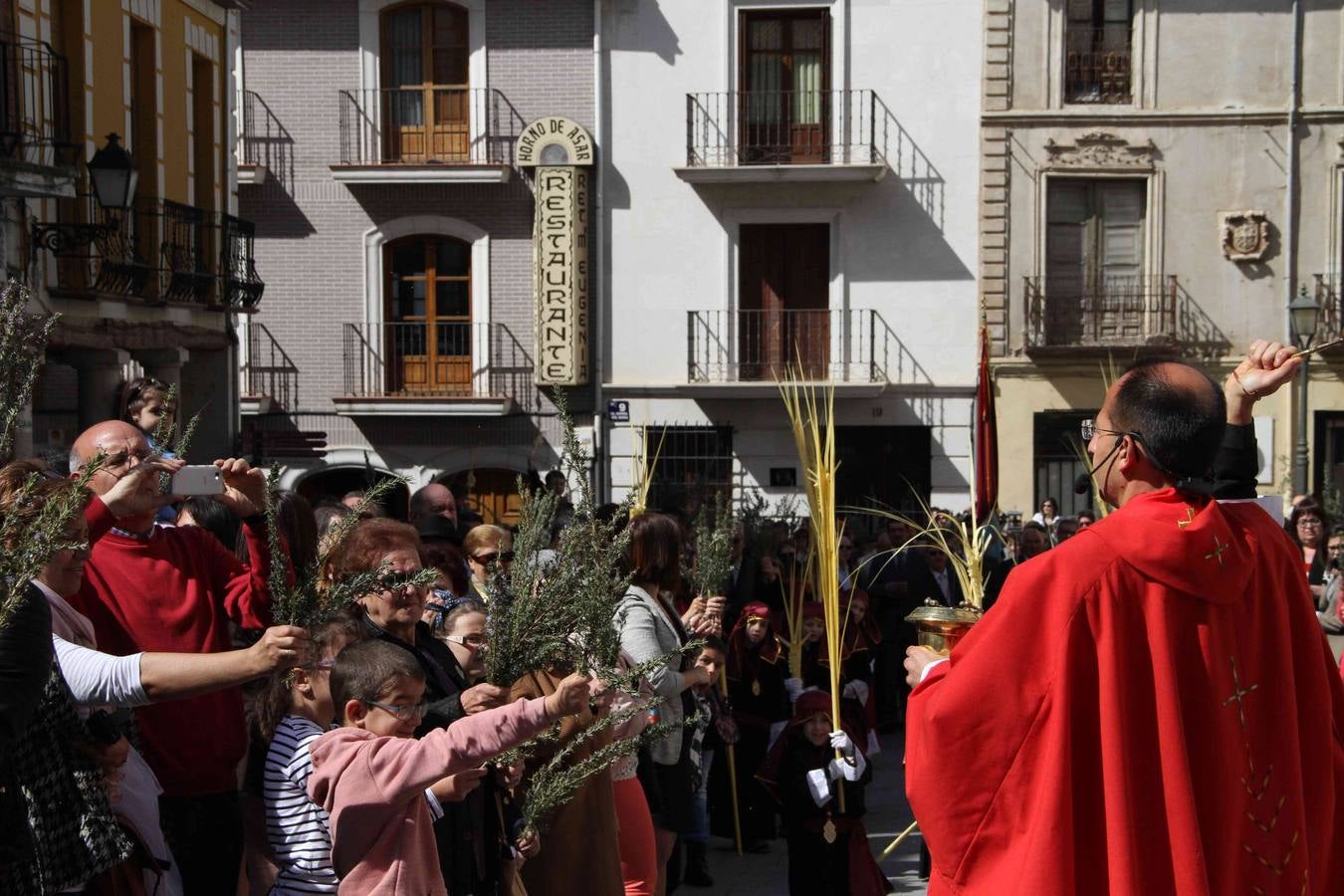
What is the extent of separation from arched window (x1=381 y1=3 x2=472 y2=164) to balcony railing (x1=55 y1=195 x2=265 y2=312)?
424 centimetres

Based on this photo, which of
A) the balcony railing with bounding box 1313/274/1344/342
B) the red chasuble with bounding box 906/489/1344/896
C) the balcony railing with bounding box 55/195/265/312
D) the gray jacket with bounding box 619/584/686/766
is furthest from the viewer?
the balcony railing with bounding box 1313/274/1344/342

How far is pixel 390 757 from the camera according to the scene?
11.9ft

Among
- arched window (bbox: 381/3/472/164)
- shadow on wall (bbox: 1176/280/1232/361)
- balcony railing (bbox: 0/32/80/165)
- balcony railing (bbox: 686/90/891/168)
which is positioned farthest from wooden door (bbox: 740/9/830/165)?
balcony railing (bbox: 0/32/80/165)

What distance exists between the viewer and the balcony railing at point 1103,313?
20.0 meters

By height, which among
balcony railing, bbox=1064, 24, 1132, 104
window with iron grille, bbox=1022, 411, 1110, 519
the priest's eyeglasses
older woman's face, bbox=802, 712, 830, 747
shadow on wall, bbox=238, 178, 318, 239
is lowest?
older woman's face, bbox=802, 712, 830, 747

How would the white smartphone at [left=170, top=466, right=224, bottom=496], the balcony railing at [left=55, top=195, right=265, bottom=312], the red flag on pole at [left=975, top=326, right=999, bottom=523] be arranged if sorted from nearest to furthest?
the white smartphone at [left=170, top=466, right=224, bottom=496]
the red flag on pole at [left=975, top=326, right=999, bottom=523]
the balcony railing at [left=55, top=195, right=265, bottom=312]

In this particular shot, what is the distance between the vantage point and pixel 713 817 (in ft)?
28.2

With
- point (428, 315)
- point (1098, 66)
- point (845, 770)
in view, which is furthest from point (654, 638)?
point (1098, 66)

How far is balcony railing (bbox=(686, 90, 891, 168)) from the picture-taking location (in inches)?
796

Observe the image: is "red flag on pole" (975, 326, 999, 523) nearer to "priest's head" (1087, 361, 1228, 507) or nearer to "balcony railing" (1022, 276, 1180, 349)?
"priest's head" (1087, 361, 1228, 507)

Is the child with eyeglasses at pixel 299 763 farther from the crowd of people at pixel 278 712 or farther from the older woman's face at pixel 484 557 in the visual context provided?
the older woman's face at pixel 484 557

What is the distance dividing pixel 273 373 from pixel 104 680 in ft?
59.6

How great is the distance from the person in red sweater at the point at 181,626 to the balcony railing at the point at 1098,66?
17.4 meters

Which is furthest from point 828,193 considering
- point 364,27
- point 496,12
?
point 364,27
